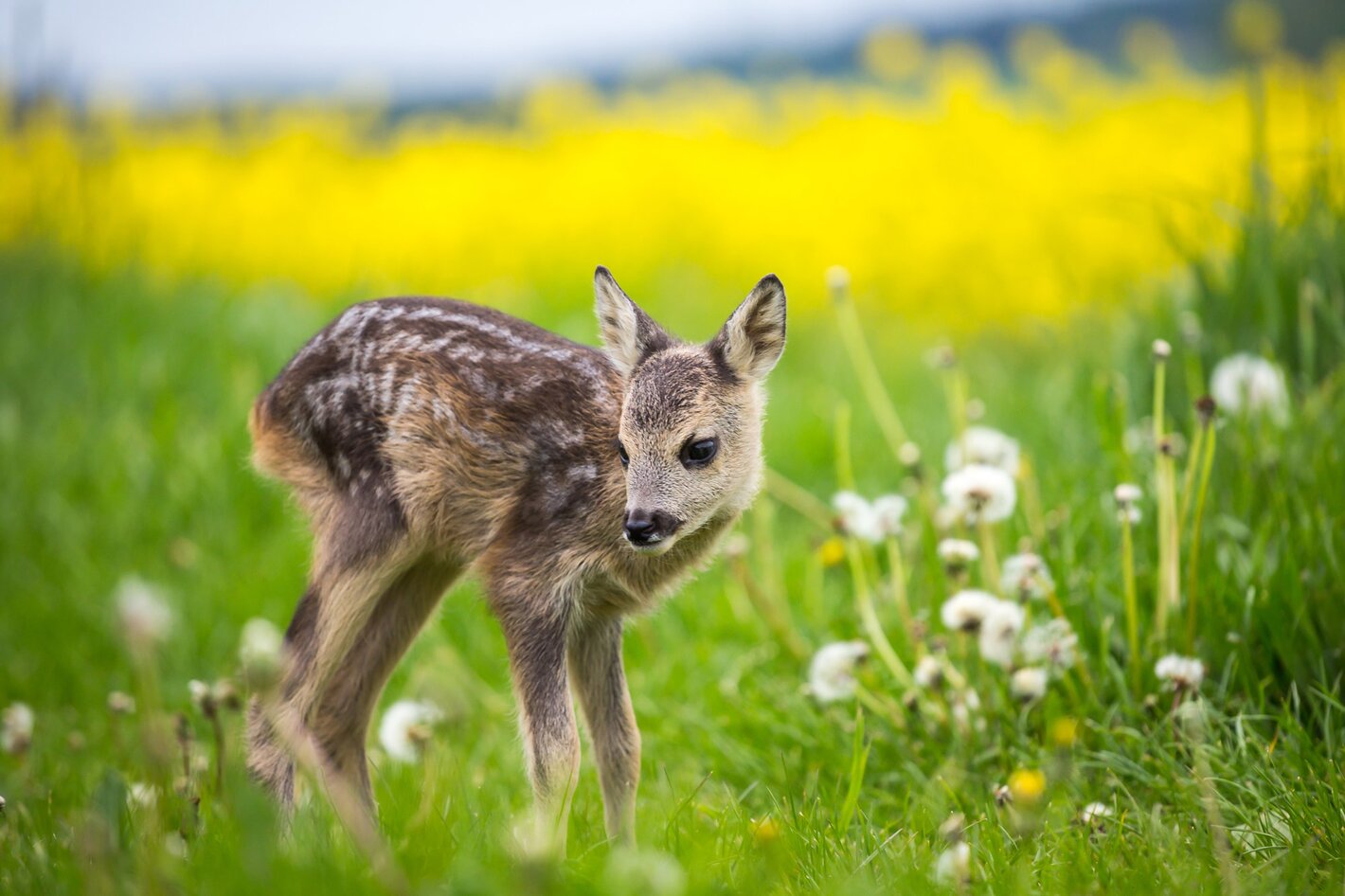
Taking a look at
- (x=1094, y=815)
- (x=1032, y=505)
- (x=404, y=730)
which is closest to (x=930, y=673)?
(x=1094, y=815)

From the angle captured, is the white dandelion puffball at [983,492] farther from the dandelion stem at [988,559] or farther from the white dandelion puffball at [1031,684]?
the white dandelion puffball at [1031,684]

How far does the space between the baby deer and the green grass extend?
1.00 ft

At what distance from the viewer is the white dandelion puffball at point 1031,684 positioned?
436cm

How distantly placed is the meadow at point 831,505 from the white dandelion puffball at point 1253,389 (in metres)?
0.02

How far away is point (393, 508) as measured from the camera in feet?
12.9

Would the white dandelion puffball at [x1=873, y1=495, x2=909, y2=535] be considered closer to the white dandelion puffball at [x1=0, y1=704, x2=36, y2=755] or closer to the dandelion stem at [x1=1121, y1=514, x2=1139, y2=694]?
the dandelion stem at [x1=1121, y1=514, x2=1139, y2=694]

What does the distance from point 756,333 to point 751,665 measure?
2.07 m

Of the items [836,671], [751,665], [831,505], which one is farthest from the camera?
[831,505]

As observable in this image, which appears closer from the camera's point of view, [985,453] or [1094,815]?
[1094,815]

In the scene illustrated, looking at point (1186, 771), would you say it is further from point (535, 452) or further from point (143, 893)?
point (143, 893)

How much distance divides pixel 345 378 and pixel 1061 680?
8.95ft

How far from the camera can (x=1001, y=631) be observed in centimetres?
443

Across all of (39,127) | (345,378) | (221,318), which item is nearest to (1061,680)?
(345,378)

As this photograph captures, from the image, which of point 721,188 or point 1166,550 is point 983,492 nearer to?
point 1166,550
